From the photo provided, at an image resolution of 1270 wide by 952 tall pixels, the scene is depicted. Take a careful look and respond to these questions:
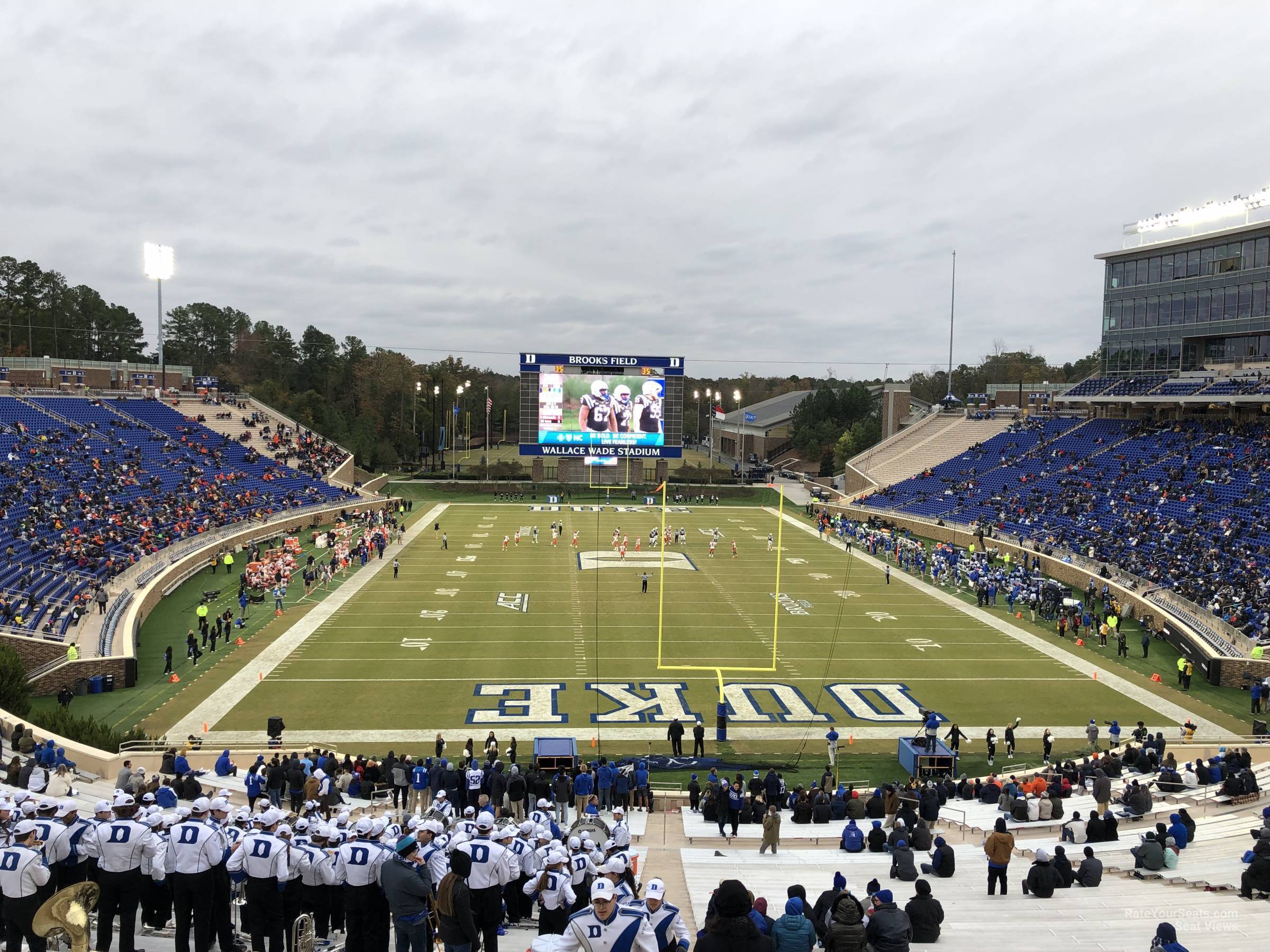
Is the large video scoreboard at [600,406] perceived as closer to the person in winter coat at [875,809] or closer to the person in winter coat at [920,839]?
the person in winter coat at [875,809]

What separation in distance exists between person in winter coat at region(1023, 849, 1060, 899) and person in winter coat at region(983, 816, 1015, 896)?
23 cm

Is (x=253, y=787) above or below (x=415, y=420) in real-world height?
below

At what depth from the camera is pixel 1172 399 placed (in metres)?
42.7

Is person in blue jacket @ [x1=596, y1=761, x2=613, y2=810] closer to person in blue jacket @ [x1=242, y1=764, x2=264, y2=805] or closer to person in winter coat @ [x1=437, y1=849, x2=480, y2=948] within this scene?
person in blue jacket @ [x1=242, y1=764, x2=264, y2=805]

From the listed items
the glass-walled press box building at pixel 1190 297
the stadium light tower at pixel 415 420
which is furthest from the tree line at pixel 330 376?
the glass-walled press box building at pixel 1190 297

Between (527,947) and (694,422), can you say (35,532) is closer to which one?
(527,947)

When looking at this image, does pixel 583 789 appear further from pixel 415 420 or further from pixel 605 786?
pixel 415 420

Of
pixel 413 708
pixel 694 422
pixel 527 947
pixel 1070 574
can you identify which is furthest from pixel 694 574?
pixel 694 422

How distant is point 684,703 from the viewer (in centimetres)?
2030

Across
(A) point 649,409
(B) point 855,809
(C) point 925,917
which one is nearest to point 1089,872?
(C) point 925,917

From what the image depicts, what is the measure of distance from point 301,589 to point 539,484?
106 ft

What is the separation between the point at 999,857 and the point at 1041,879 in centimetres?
43

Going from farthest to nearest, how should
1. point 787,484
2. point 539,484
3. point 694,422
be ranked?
point 694,422, point 787,484, point 539,484

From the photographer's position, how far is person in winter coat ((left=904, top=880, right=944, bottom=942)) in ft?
23.8
